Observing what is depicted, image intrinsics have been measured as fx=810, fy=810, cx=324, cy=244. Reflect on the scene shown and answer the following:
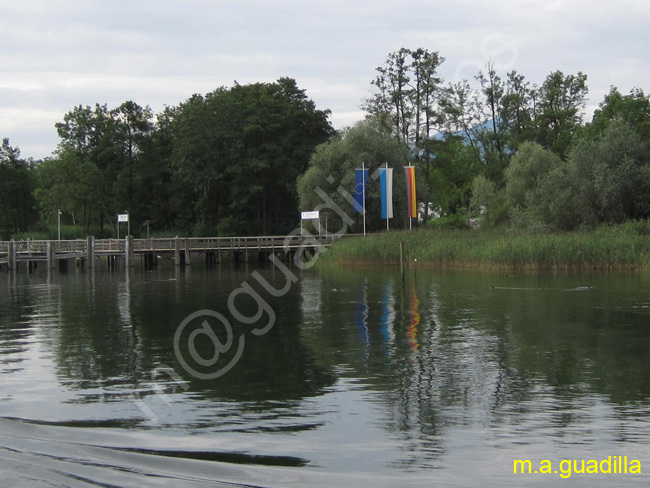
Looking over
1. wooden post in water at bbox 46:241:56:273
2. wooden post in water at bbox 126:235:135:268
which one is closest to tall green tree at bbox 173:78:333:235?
wooden post in water at bbox 126:235:135:268

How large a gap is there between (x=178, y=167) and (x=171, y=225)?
712 centimetres

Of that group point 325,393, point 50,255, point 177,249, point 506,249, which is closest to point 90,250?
point 50,255

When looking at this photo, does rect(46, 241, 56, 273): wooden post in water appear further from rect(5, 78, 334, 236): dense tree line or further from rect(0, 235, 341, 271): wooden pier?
rect(5, 78, 334, 236): dense tree line

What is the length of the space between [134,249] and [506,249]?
91.3 feet

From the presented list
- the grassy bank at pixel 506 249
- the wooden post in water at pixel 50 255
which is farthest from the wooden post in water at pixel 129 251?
the grassy bank at pixel 506 249

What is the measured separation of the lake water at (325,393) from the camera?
915 centimetres

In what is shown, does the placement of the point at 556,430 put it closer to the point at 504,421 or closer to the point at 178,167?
the point at 504,421

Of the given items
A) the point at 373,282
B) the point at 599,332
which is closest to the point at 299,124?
the point at 373,282

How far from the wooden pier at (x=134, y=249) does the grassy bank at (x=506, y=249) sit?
7.74 metres

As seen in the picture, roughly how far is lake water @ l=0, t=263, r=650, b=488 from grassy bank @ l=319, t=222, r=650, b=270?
12406 mm

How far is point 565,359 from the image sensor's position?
1534 cm

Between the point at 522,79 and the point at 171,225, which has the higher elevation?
the point at 522,79

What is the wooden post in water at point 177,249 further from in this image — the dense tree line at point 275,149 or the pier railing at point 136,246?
the dense tree line at point 275,149

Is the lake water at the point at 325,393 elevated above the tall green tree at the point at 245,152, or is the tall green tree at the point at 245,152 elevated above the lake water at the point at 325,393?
the tall green tree at the point at 245,152
